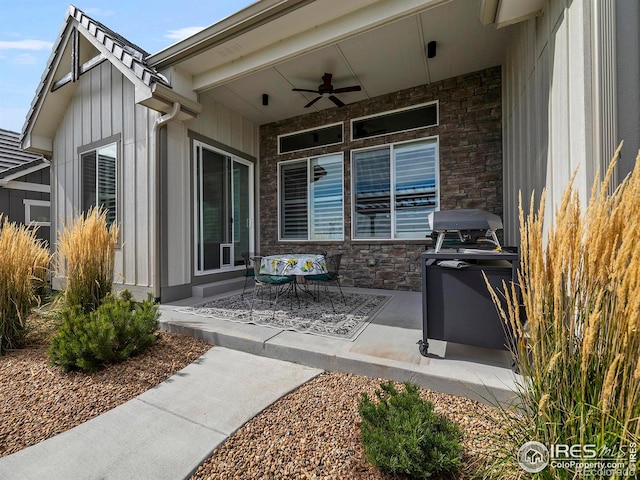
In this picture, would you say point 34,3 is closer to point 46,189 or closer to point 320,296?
point 46,189

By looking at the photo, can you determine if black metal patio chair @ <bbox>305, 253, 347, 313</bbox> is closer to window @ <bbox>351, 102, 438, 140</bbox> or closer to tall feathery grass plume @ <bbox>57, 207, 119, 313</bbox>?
tall feathery grass plume @ <bbox>57, 207, 119, 313</bbox>

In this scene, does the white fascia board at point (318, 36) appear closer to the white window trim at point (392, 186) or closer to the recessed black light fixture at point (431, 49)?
the recessed black light fixture at point (431, 49)

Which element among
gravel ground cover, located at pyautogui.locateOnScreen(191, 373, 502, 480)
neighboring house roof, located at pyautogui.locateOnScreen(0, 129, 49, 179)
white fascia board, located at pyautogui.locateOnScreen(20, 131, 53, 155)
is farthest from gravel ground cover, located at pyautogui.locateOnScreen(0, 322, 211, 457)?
neighboring house roof, located at pyautogui.locateOnScreen(0, 129, 49, 179)

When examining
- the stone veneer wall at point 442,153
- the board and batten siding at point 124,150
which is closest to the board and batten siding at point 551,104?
the stone veneer wall at point 442,153

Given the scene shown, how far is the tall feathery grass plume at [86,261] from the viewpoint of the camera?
2986 millimetres

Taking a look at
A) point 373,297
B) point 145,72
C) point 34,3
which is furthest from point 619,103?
point 34,3

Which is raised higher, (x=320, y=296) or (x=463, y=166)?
(x=463, y=166)

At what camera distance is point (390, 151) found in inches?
209

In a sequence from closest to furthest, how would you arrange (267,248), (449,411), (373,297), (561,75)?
(449,411)
(561,75)
(373,297)
(267,248)

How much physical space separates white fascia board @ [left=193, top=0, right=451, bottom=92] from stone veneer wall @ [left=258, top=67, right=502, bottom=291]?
5.97 feet

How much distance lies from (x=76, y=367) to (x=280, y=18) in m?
4.34

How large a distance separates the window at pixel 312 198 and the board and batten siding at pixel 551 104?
3.03 meters

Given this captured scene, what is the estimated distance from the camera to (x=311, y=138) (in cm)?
606

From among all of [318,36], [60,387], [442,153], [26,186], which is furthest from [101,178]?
[442,153]
